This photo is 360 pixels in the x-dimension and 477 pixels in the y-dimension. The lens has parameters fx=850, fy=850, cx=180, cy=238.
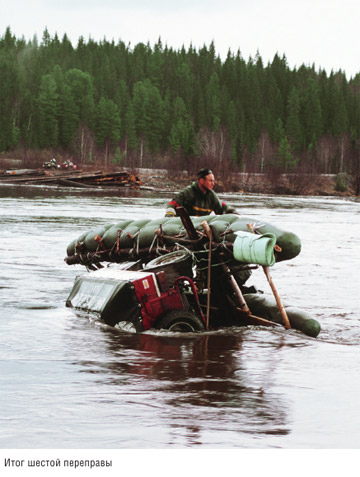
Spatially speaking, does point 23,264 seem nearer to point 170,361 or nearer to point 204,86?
point 170,361

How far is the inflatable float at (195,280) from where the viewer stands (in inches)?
416

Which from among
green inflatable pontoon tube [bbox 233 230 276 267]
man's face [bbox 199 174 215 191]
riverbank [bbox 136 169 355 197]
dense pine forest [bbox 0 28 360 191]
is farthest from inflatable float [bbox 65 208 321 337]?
dense pine forest [bbox 0 28 360 191]

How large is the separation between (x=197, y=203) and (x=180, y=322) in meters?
2.25

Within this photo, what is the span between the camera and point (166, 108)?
156 m

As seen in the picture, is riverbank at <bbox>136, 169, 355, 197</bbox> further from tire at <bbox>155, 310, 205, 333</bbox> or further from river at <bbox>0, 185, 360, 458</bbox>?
tire at <bbox>155, 310, 205, 333</bbox>

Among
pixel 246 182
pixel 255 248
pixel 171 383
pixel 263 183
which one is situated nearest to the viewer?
pixel 171 383

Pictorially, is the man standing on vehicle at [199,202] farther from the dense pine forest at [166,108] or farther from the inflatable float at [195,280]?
the dense pine forest at [166,108]

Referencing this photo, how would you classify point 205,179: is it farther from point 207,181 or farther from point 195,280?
point 195,280

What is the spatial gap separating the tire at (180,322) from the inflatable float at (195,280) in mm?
12

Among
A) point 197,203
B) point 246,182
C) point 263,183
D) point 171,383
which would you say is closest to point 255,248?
point 197,203

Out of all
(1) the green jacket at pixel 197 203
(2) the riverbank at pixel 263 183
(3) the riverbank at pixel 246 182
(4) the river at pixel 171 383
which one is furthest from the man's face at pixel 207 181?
(2) the riverbank at pixel 263 183

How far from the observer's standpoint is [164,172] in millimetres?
91750

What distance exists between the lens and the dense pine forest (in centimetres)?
13525

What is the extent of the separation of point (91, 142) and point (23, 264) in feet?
373
